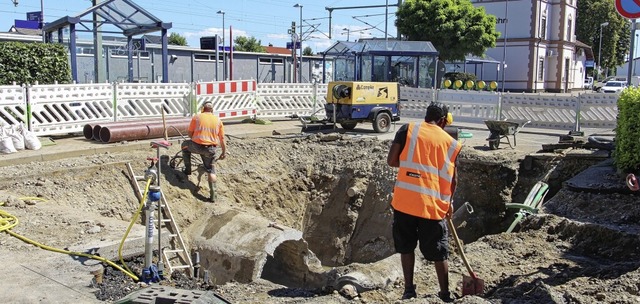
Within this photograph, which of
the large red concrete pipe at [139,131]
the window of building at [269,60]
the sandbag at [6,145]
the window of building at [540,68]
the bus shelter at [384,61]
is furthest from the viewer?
the window of building at [540,68]

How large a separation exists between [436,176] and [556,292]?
54.0 inches

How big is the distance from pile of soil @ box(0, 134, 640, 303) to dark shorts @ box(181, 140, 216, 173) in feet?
2.42

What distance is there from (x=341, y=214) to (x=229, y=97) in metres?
6.49

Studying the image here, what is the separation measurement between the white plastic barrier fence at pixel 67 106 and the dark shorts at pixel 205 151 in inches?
171

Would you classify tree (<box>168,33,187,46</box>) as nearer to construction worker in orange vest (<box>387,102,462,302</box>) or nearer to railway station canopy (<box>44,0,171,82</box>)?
railway station canopy (<box>44,0,171,82</box>)

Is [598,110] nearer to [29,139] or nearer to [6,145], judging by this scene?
[29,139]

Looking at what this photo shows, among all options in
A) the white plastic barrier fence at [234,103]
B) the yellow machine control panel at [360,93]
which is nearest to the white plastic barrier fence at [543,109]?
the white plastic barrier fence at [234,103]

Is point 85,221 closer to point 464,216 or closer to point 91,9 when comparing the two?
point 464,216

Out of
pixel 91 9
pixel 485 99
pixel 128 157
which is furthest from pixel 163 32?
pixel 485 99

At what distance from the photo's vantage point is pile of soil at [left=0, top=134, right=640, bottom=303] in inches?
226

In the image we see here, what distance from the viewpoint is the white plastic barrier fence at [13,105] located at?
11695 millimetres

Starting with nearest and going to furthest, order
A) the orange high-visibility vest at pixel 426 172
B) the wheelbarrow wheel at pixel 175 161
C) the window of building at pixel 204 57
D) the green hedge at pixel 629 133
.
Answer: the orange high-visibility vest at pixel 426 172
the green hedge at pixel 629 133
the wheelbarrow wheel at pixel 175 161
the window of building at pixel 204 57

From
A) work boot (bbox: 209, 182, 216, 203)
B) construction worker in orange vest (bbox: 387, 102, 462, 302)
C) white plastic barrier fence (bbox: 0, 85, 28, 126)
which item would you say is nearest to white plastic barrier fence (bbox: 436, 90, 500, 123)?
work boot (bbox: 209, 182, 216, 203)

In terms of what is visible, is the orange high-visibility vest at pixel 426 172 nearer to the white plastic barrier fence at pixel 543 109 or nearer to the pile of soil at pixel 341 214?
the pile of soil at pixel 341 214
